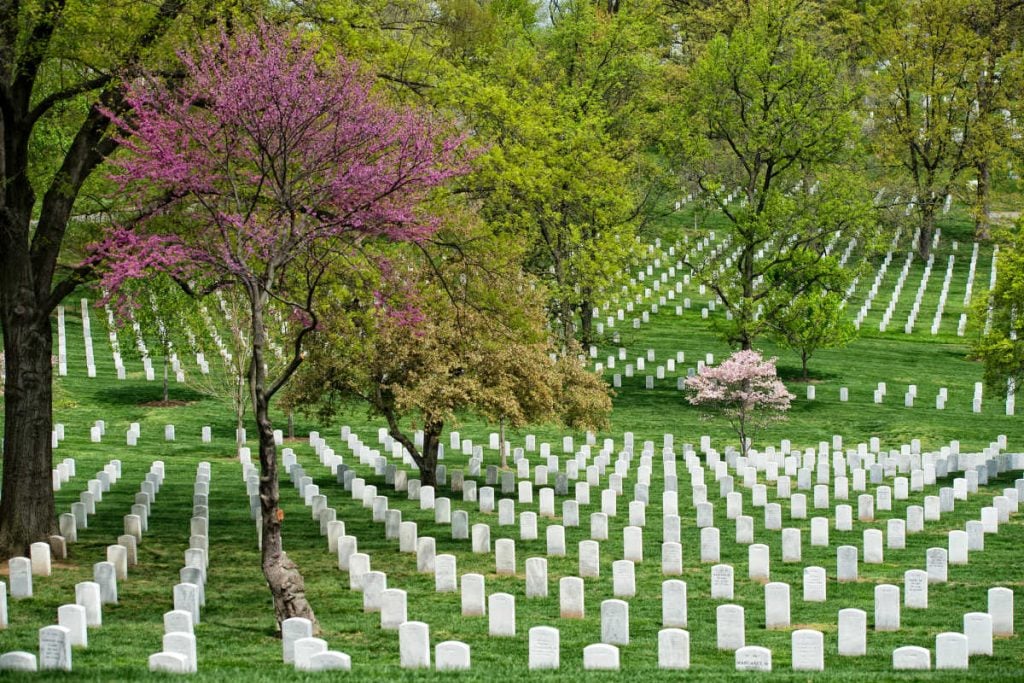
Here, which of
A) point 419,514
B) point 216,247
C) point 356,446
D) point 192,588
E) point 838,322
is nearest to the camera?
point 192,588

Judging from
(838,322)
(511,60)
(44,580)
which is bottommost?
(44,580)

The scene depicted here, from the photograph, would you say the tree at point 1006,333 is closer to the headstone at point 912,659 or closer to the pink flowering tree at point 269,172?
the pink flowering tree at point 269,172

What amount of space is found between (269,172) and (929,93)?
2012 inches

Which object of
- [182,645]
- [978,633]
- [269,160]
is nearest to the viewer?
[182,645]

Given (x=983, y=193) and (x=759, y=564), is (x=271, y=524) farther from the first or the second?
(x=983, y=193)

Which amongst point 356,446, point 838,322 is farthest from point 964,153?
point 356,446

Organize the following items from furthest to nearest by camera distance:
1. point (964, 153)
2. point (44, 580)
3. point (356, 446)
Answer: point (964, 153)
point (356, 446)
point (44, 580)

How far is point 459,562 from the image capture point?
66.4ft

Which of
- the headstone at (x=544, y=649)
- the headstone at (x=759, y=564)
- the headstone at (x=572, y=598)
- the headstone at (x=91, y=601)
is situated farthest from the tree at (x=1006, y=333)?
the headstone at (x=91, y=601)

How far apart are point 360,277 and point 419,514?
6.75 m

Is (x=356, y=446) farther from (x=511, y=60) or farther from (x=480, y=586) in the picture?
(x=480, y=586)

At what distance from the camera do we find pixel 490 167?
24609 millimetres

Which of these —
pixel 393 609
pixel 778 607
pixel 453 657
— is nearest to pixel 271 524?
pixel 393 609

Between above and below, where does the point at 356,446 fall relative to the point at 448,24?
below
